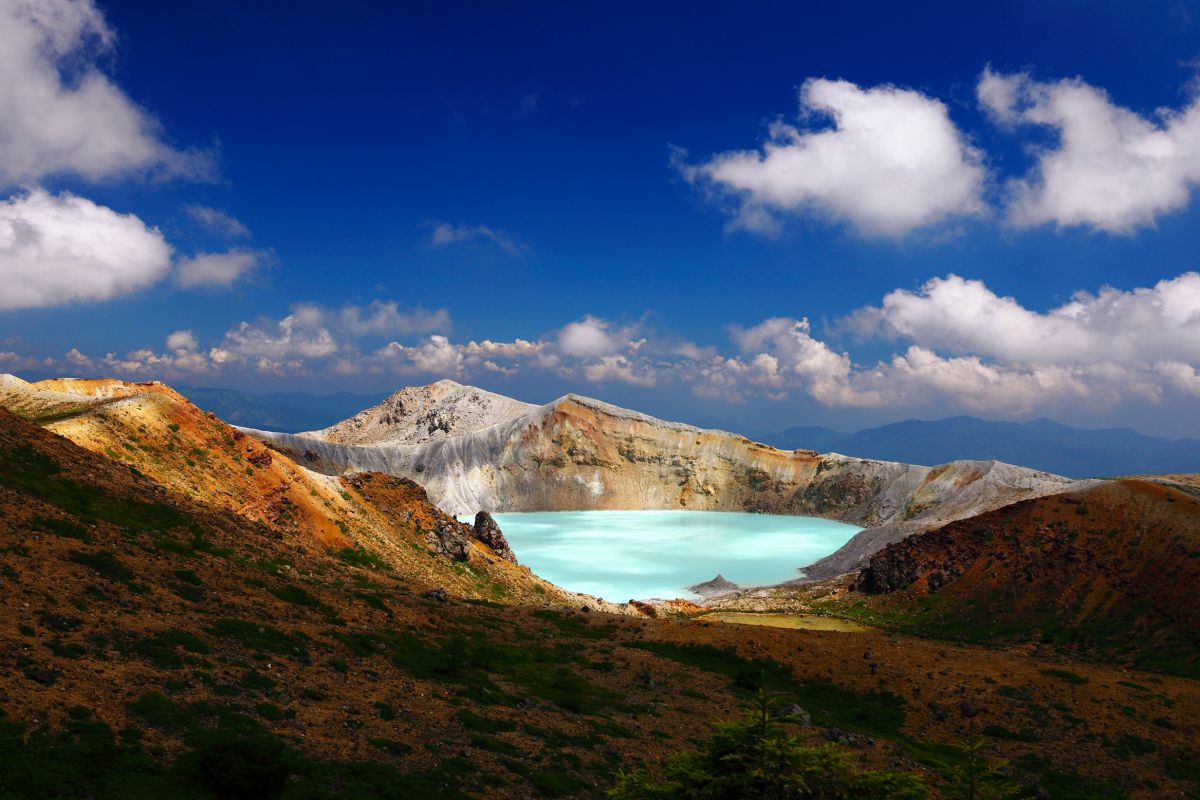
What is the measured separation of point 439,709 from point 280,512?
93.7 feet

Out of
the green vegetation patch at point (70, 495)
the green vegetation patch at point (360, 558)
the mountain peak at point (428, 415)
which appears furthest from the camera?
the mountain peak at point (428, 415)

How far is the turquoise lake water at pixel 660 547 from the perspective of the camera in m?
83.2

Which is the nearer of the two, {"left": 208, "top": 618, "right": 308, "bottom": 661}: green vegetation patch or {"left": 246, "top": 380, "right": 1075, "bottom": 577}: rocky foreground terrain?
{"left": 208, "top": 618, "right": 308, "bottom": 661}: green vegetation patch

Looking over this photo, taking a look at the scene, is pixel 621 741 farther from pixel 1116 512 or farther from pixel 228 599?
pixel 1116 512

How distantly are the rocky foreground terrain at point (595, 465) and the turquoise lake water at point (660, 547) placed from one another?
5.32 meters

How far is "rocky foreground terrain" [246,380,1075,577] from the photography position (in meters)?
138

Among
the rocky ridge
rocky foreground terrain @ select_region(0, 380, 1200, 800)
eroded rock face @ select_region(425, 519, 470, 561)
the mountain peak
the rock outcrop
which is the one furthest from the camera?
the mountain peak

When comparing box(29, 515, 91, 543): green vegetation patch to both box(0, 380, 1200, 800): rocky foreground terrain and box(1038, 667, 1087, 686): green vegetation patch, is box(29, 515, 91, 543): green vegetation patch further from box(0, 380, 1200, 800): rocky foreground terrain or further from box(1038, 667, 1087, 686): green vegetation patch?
box(1038, 667, 1087, 686): green vegetation patch

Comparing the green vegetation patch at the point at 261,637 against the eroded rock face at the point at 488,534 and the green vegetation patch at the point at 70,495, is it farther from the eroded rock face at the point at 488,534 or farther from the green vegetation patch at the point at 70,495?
the eroded rock face at the point at 488,534

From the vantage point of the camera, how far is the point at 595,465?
158 m

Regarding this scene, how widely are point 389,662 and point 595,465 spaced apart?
443ft

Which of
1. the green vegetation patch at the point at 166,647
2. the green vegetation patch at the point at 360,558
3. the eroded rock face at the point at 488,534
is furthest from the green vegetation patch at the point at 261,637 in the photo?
the eroded rock face at the point at 488,534

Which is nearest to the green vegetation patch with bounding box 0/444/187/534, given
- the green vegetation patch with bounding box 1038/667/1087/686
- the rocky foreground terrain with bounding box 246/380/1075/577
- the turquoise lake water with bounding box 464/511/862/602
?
the green vegetation patch with bounding box 1038/667/1087/686

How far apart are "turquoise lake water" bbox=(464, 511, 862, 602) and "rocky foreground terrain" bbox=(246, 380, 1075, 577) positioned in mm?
5321
